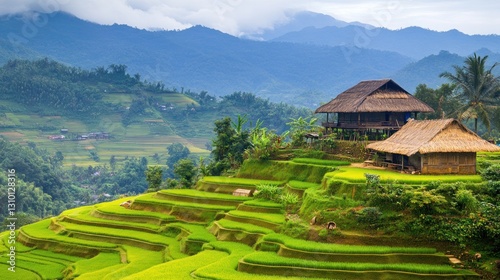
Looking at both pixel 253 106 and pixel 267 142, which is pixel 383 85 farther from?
pixel 253 106

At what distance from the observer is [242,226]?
23.2m

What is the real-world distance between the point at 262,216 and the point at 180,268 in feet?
18.7

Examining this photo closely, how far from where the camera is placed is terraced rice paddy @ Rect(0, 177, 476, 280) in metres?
18.1

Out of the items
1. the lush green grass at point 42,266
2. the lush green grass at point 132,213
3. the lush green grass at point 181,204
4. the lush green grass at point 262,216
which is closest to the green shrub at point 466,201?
the lush green grass at point 262,216

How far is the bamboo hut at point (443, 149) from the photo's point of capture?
23.2 m

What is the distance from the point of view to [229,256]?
20.2 metres

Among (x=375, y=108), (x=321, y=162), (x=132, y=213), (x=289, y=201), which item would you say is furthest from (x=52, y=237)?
(x=375, y=108)

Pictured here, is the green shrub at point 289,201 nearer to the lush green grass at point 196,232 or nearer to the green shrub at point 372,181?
the lush green grass at point 196,232

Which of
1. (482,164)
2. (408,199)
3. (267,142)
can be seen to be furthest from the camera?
(267,142)

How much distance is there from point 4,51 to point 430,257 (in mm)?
163402

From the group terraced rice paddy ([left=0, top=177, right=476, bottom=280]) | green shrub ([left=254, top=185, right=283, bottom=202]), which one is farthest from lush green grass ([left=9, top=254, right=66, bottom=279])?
green shrub ([left=254, top=185, right=283, bottom=202])

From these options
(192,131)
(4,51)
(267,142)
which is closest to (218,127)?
(267,142)

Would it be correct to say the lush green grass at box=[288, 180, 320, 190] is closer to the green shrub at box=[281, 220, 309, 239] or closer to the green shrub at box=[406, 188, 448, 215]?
the green shrub at box=[281, 220, 309, 239]

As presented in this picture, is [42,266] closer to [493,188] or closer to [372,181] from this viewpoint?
[372,181]
